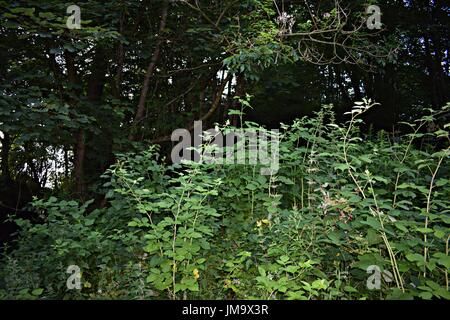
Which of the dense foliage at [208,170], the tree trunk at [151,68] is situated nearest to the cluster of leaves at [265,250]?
the dense foliage at [208,170]

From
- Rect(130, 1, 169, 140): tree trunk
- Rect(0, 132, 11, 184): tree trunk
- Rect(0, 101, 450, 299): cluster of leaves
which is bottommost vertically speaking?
Rect(0, 101, 450, 299): cluster of leaves

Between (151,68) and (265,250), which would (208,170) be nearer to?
(265,250)

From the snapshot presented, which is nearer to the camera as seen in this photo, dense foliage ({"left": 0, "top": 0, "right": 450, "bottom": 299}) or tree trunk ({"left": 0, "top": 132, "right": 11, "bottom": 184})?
dense foliage ({"left": 0, "top": 0, "right": 450, "bottom": 299})

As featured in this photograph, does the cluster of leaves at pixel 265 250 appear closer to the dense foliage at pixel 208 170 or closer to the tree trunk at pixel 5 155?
the dense foliage at pixel 208 170

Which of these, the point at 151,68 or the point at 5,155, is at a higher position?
the point at 151,68

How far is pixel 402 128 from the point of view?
10.2m

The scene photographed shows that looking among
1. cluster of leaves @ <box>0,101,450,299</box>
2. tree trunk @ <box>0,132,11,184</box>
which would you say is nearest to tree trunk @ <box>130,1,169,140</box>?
cluster of leaves @ <box>0,101,450,299</box>

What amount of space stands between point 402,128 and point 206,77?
6.68 meters

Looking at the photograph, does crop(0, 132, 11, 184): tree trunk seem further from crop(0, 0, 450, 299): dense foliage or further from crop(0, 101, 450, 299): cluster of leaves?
crop(0, 101, 450, 299): cluster of leaves

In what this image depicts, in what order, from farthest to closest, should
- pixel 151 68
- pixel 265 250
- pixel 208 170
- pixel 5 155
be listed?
pixel 5 155 → pixel 151 68 → pixel 208 170 → pixel 265 250

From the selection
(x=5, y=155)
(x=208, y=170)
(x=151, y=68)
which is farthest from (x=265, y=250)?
(x=5, y=155)

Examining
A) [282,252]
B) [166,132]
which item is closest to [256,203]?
[282,252]

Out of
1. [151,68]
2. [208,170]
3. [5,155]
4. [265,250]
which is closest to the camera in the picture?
[265,250]
